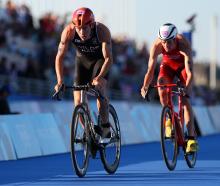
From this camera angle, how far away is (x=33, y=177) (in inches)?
424

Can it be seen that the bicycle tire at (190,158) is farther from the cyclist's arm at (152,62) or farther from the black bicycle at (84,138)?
the black bicycle at (84,138)

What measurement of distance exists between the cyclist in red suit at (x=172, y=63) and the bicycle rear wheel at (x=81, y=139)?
5.02 ft

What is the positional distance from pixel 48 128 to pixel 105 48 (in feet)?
19.2

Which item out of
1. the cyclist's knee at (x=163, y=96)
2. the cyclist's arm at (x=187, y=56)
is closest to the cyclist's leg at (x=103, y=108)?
the cyclist's knee at (x=163, y=96)

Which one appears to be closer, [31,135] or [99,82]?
[99,82]

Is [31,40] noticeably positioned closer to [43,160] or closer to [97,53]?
[43,160]

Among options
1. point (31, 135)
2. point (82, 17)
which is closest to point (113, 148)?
point (82, 17)

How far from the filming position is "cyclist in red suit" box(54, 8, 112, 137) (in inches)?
410

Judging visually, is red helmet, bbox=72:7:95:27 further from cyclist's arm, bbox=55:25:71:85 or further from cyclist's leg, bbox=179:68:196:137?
cyclist's leg, bbox=179:68:196:137

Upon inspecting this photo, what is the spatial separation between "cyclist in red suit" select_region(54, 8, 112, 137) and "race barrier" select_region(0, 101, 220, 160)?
3.64 m

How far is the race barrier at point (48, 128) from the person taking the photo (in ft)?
48.0

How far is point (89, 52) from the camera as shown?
1086 cm

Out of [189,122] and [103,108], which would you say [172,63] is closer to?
[189,122]

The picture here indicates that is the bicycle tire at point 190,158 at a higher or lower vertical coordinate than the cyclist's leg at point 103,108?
lower
